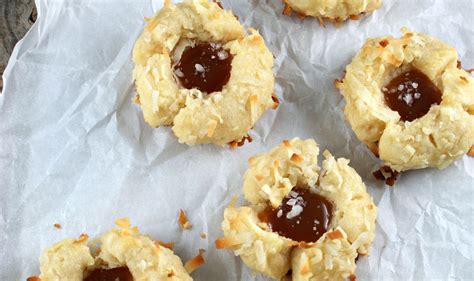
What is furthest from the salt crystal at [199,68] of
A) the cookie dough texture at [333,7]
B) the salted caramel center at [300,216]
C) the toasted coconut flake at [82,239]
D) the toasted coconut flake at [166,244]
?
the toasted coconut flake at [82,239]

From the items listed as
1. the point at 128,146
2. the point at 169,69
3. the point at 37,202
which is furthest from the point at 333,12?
the point at 37,202

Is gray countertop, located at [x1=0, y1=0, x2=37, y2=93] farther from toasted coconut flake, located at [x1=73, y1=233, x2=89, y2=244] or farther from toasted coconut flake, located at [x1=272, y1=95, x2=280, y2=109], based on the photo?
toasted coconut flake, located at [x1=272, y1=95, x2=280, y2=109]

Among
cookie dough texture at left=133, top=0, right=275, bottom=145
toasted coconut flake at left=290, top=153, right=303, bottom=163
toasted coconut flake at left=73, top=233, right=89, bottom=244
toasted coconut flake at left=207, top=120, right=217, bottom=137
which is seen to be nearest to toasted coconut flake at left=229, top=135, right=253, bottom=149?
cookie dough texture at left=133, top=0, right=275, bottom=145

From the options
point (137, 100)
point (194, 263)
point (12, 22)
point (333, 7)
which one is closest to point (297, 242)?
point (194, 263)

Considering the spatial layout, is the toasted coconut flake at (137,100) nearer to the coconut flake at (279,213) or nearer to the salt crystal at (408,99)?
the coconut flake at (279,213)

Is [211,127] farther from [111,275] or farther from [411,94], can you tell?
[411,94]
